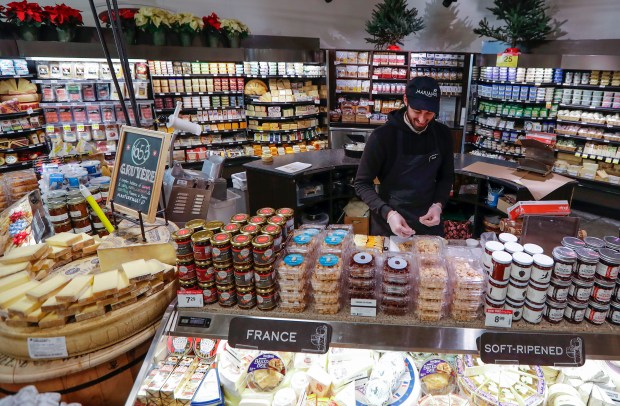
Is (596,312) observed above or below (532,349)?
above

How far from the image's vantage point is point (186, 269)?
161 cm

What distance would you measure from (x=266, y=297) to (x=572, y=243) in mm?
1180

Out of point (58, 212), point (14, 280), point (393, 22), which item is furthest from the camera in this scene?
point (393, 22)

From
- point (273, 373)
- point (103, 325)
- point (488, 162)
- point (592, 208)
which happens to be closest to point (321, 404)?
point (273, 373)

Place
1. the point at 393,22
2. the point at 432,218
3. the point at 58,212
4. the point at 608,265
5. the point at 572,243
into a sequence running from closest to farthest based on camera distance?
the point at 608,265
the point at 572,243
the point at 58,212
the point at 432,218
the point at 393,22

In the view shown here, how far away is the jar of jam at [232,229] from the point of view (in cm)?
160

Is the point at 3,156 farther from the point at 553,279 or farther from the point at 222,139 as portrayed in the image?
the point at 553,279

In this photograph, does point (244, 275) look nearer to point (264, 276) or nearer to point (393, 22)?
point (264, 276)

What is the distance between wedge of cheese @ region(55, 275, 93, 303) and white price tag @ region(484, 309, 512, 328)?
159cm

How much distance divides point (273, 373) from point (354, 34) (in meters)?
9.42

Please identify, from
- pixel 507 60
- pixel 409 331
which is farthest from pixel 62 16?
pixel 507 60

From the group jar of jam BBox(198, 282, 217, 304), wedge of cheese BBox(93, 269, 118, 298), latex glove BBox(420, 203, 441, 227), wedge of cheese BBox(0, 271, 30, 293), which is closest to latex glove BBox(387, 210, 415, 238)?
latex glove BBox(420, 203, 441, 227)

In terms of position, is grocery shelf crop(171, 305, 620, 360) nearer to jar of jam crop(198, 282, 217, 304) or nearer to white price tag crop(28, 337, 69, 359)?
jar of jam crop(198, 282, 217, 304)

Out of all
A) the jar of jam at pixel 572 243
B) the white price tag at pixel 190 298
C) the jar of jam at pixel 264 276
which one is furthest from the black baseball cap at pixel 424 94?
the white price tag at pixel 190 298
